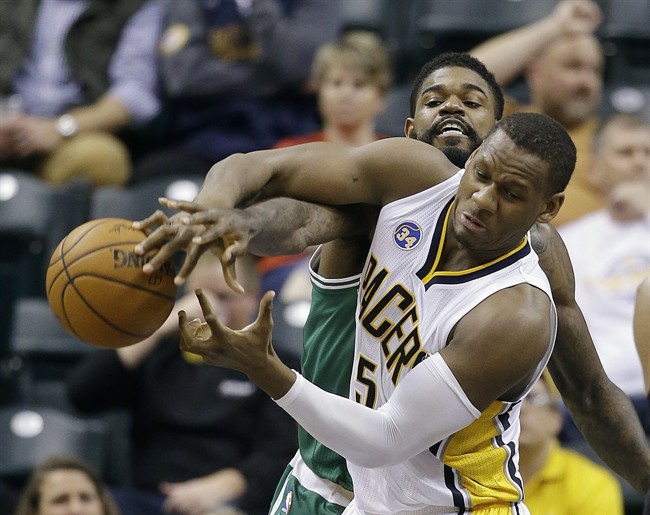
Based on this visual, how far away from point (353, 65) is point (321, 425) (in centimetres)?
349

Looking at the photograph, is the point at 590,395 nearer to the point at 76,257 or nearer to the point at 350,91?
the point at 76,257

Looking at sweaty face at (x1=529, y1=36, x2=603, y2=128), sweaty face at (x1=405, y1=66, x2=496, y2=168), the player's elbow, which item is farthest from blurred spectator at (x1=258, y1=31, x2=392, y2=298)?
the player's elbow

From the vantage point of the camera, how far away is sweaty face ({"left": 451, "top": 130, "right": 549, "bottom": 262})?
3041mm

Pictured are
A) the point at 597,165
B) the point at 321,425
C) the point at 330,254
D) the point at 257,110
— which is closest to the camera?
the point at 321,425

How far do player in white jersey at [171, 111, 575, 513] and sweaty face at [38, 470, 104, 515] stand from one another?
7.41 feet

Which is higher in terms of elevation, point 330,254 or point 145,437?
point 330,254

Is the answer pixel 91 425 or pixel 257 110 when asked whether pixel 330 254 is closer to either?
pixel 91 425

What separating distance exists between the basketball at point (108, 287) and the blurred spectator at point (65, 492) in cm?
212

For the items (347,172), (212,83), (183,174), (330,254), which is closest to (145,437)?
(183,174)

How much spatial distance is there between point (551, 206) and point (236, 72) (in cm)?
388

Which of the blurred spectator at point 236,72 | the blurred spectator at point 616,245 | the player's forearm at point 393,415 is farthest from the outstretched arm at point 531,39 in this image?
the player's forearm at point 393,415

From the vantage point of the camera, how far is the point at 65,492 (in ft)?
17.0

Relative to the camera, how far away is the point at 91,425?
591 centimetres

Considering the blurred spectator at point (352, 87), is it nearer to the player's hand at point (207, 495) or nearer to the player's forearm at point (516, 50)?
the player's forearm at point (516, 50)
